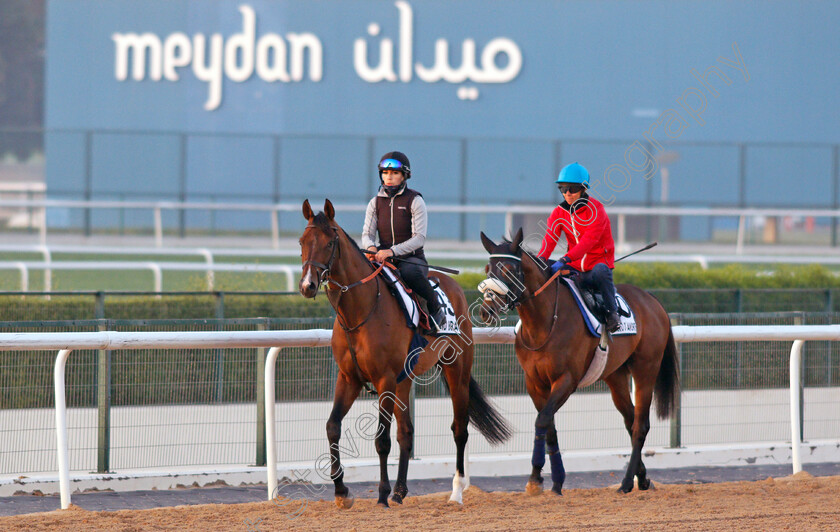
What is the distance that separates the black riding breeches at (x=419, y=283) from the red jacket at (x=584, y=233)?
900 millimetres

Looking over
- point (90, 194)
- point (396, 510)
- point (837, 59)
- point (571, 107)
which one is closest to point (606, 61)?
point (571, 107)

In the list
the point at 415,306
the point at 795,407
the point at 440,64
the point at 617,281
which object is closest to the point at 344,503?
the point at 415,306

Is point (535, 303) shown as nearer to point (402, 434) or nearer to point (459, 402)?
point (459, 402)

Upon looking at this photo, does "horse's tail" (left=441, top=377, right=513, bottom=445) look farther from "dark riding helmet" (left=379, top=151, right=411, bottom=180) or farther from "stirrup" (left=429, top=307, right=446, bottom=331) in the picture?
"dark riding helmet" (left=379, top=151, right=411, bottom=180)

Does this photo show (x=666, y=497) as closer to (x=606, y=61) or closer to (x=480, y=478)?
(x=480, y=478)

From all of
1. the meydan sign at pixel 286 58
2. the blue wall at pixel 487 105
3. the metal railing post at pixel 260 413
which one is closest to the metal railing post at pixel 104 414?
the metal railing post at pixel 260 413

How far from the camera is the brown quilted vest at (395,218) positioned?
7.14 meters

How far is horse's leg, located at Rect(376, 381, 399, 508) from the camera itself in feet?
21.6

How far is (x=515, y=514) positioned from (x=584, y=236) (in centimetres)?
197

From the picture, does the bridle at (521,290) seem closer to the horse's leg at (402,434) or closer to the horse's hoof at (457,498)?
the horse's leg at (402,434)

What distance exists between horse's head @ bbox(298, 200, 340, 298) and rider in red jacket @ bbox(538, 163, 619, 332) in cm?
164

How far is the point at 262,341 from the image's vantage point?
6.94 meters

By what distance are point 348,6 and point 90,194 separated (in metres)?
7.79

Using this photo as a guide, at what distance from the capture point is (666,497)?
23.5 ft
